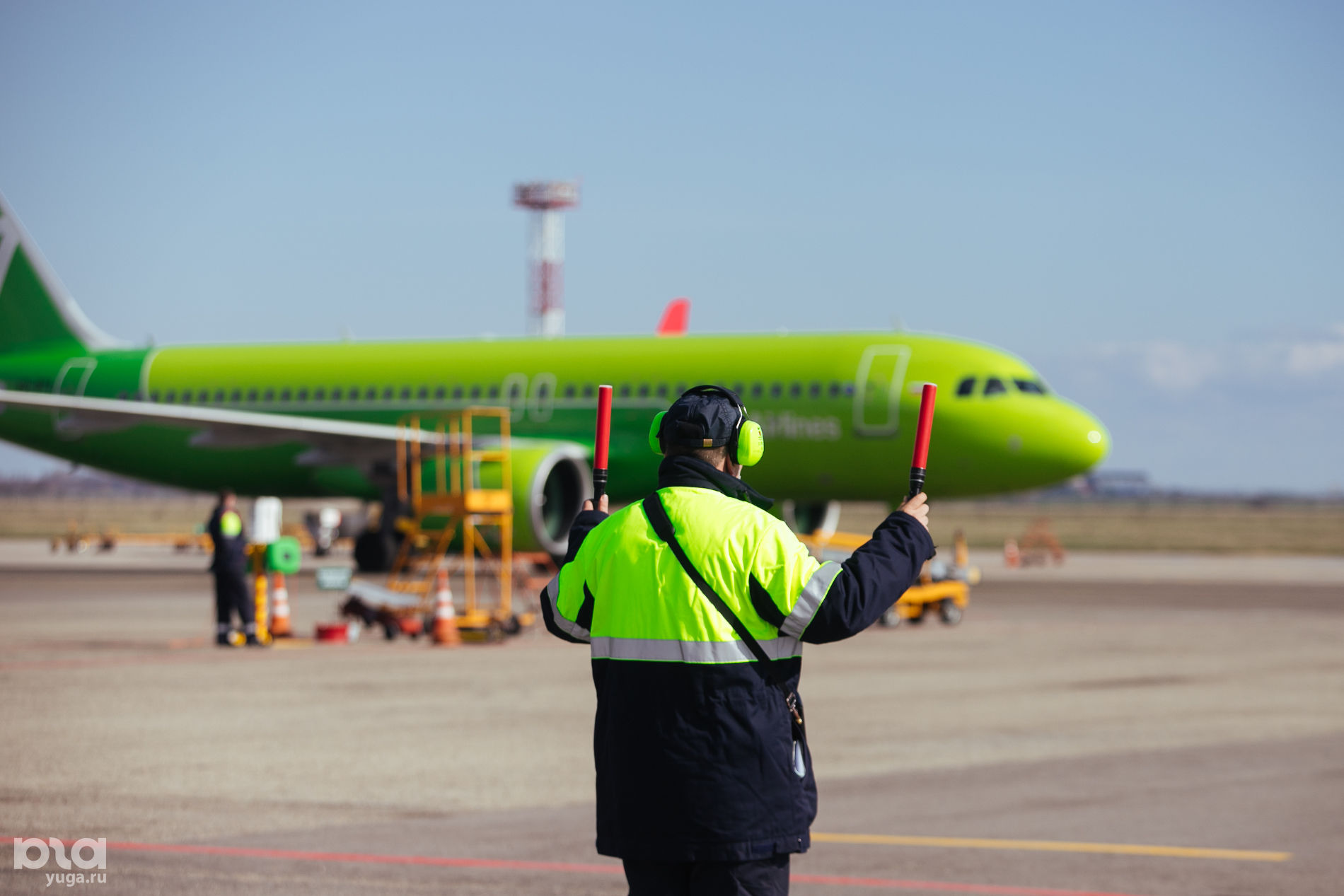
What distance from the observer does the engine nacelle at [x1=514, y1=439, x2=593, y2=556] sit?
25953 millimetres

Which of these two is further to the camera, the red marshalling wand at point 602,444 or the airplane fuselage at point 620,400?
the airplane fuselage at point 620,400

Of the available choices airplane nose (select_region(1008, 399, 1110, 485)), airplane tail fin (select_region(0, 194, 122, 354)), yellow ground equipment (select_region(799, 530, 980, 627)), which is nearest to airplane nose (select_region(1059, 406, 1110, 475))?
airplane nose (select_region(1008, 399, 1110, 485))

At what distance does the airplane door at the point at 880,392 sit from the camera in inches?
1046

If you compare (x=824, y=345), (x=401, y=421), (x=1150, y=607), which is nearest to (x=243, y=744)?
(x=1150, y=607)

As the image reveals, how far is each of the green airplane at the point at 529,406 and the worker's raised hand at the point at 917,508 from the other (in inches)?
856

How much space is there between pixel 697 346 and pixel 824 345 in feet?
7.01

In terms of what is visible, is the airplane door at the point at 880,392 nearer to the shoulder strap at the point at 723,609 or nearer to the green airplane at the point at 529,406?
the green airplane at the point at 529,406

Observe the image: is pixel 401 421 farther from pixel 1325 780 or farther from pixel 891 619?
pixel 1325 780

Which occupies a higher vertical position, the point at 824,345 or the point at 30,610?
the point at 824,345

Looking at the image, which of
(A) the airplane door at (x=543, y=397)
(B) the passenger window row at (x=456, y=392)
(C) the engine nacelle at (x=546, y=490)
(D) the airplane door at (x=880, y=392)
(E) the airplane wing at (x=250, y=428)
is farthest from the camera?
(A) the airplane door at (x=543, y=397)

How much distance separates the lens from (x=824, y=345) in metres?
27.7

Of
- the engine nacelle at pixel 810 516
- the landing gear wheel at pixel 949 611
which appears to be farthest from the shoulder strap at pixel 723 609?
the engine nacelle at pixel 810 516

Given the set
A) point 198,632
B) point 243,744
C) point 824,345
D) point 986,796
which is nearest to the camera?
point 986,796

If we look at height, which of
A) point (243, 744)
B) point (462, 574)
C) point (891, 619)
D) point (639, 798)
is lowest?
point (462, 574)
